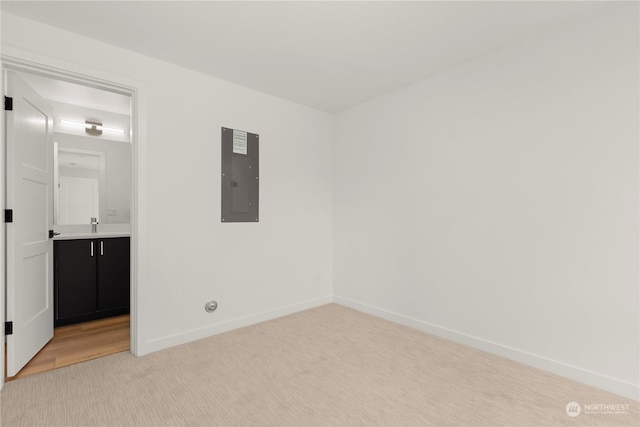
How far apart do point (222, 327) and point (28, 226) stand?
179cm

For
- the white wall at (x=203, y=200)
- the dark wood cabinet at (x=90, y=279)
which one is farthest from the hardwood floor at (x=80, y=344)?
the white wall at (x=203, y=200)

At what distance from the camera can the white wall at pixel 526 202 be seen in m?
2.03

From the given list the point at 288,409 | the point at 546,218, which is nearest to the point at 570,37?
the point at 546,218

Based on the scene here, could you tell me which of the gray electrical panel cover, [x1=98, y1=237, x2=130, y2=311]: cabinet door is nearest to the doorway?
[x1=98, y1=237, x2=130, y2=311]: cabinet door

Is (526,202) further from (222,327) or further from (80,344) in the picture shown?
(80,344)

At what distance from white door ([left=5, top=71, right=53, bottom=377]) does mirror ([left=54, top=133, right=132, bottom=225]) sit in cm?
101

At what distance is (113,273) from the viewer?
3570mm

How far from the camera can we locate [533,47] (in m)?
2.37

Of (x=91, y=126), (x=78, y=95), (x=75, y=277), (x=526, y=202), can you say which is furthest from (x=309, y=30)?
(x=75, y=277)

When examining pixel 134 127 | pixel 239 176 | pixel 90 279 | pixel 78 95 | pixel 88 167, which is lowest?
pixel 90 279

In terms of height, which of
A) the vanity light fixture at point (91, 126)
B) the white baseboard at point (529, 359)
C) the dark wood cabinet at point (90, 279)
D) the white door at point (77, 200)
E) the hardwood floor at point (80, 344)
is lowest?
the hardwood floor at point (80, 344)

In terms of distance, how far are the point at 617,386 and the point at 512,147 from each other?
69.2 inches

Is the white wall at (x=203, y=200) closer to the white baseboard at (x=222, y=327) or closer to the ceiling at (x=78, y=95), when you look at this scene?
the white baseboard at (x=222, y=327)

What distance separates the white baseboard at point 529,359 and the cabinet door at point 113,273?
299 cm
